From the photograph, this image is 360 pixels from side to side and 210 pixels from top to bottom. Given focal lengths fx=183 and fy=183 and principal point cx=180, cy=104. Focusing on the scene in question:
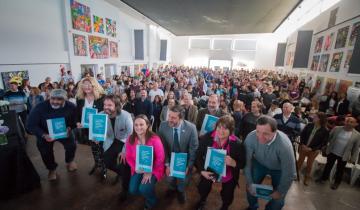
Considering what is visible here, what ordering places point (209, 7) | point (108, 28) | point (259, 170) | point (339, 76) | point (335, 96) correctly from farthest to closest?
point (108, 28), point (209, 7), point (339, 76), point (335, 96), point (259, 170)

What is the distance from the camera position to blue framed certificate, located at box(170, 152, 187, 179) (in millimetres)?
2766

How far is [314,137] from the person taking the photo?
12.8 feet

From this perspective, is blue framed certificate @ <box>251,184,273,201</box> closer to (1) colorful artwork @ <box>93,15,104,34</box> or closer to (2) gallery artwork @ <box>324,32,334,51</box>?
(2) gallery artwork @ <box>324,32,334,51</box>

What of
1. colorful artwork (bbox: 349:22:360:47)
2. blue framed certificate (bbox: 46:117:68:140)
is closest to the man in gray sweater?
blue framed certificate (bbox: 46:117:68:140)

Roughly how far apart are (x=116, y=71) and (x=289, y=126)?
13.5 m

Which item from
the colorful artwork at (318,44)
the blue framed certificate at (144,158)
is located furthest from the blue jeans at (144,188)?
the colorful artwork at (318,44)

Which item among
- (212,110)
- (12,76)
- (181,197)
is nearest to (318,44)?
(212,110)

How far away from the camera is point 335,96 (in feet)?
24.5

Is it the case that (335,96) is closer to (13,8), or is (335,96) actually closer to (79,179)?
(79,179)

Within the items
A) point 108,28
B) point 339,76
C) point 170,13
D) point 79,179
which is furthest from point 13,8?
point 339,76

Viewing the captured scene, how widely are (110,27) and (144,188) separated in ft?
43.8

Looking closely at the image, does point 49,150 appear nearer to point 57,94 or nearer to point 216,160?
point 57,94

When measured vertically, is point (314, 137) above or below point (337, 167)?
above

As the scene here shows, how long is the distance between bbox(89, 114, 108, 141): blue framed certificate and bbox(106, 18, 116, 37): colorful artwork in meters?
11.8
